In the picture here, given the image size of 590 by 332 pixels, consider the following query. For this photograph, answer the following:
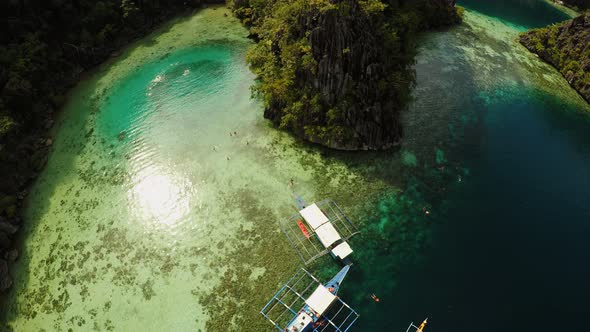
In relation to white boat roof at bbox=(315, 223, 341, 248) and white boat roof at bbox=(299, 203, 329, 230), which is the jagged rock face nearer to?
white boat roof at bbox=(299, 203, 329, 230)

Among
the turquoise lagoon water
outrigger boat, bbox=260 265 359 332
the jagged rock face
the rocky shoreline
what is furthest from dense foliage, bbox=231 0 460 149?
the rocky shoreline

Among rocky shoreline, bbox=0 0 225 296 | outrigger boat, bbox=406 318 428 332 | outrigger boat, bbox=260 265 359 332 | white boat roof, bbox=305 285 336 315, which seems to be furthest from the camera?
rocky shoreline, bbox=0 0 225 296

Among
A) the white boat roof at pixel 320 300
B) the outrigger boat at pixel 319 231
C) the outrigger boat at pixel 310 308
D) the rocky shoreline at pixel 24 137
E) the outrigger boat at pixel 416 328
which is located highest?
the rocky shoreline at pixel 24 137

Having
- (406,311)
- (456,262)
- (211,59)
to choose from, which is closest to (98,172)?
(211,59)

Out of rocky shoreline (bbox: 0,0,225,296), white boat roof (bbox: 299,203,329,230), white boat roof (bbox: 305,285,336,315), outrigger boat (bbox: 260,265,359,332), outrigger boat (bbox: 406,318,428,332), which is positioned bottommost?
outrigger boat (bbox: 406,318,428,332)

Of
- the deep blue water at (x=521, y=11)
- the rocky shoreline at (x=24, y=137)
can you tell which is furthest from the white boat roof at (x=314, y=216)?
the deep blue water at (x=521, y=11)

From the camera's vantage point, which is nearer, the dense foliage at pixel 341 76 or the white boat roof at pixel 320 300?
the white boat roof at pixel 320 300

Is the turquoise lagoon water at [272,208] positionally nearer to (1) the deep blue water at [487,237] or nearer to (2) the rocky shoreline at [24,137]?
(1) the deep blue water at [487,237]

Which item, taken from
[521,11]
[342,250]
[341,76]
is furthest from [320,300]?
[521,11]

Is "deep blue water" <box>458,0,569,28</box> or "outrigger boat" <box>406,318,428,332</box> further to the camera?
"deep blue water" <box>458,0,569,28</box>
